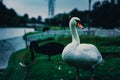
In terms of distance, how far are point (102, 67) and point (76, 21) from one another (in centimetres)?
360

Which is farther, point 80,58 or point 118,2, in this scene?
point 118,2

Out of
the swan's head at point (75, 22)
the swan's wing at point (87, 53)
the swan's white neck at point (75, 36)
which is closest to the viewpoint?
the swan's wing at point (87, 53)

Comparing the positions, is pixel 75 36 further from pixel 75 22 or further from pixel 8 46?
pixel 8 46

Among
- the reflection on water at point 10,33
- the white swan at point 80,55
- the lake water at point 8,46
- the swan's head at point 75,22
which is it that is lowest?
the reflection on water at point 10,33

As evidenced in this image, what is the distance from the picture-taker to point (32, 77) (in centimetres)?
1538

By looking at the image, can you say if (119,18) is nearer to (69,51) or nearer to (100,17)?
(100,17)

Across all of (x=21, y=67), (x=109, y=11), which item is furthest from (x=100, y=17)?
(x=21, y=67)

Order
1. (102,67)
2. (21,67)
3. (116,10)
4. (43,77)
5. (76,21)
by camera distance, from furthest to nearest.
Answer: (116,10)
(21,67)
(102,67)
(43,77)
(76,21)

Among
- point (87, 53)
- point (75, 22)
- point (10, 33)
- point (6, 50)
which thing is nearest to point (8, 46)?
point (6, 50)

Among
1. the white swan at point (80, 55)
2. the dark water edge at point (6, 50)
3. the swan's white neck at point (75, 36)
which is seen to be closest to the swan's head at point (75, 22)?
the swan's white neck at point (75, 36)

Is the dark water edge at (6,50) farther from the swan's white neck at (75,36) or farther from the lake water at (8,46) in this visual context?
the swan's white neck at (75,36)

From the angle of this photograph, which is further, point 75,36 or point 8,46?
point 8,46

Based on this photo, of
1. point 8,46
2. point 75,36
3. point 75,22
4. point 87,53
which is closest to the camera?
point 87,53

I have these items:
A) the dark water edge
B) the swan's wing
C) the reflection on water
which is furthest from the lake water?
the swan's wing
